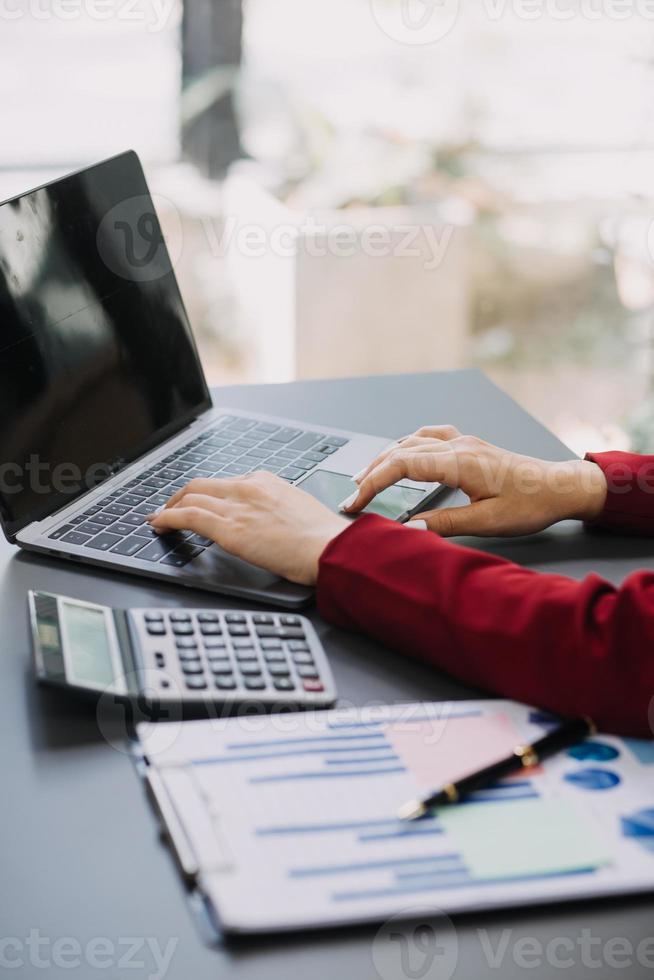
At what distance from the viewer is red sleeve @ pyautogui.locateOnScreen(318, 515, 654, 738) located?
72cm

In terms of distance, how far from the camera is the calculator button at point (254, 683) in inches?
28.5

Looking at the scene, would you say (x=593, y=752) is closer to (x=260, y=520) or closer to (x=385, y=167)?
(x=260, y=520)

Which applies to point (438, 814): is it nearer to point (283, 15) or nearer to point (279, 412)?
point (279, 412)

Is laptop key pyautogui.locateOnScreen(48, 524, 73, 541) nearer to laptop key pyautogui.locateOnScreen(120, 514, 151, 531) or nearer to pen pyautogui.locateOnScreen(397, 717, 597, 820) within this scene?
Answer: laptop key pyautogui.locateOnScreen(120, 514, 151, 531)

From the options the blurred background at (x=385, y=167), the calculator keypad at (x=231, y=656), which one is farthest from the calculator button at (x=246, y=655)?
the blurred background at (x=385, y=167)

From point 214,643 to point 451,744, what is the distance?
0.59 ft

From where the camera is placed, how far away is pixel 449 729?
2.31ft

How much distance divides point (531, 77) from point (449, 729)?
2.58 metres

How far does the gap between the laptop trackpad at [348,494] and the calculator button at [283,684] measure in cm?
28

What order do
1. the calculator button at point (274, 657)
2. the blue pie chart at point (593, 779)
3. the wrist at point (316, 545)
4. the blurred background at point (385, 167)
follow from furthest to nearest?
the blurred background at point (385, 167) < the wrist at point (316, 545) < the calculator button at point (274, 657) < the blue pie chart at point (593, 779)

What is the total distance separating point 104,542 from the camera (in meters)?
0.94

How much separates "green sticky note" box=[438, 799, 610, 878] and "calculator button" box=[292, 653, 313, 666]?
0.17m

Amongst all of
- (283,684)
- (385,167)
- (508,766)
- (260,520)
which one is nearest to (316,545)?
(260,520)

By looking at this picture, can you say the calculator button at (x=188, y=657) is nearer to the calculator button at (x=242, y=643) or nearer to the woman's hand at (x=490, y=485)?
the calculator button at (x=242, y=643)
